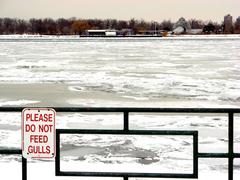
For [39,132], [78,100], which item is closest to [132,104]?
[78,100]

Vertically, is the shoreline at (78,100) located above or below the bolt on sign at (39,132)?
below

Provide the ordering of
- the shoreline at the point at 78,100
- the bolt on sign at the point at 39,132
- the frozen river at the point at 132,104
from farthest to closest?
the shoreline at the point at 78,100 → the frozen river at the point at 132,104 → the bolt on sign at the point at 39,132

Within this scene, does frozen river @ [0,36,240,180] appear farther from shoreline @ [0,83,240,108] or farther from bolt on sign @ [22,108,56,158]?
bolt on sign @ [22,108,56,158]

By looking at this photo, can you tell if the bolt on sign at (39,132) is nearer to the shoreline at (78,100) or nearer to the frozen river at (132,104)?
the frozen river at (132,104)

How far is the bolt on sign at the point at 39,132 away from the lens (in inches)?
179

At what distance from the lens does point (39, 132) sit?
456 cm

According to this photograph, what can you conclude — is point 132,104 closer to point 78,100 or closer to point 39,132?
point 78,100

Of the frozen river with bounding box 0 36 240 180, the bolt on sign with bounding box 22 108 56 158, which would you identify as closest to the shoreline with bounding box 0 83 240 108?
the frozen river with bounding box 0 36 240 180

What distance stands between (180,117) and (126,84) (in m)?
8.33

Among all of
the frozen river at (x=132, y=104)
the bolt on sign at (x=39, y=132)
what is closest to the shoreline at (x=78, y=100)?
the frozen river at (x=132, y=104)

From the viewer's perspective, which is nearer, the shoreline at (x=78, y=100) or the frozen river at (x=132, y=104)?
the frozen river at (x=132, y=104)

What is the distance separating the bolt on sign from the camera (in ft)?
14.9

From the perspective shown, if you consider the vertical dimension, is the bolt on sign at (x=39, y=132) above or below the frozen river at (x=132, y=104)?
above

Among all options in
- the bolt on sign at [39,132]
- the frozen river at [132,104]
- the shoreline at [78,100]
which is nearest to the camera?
the bolt on sign at [39,132]
